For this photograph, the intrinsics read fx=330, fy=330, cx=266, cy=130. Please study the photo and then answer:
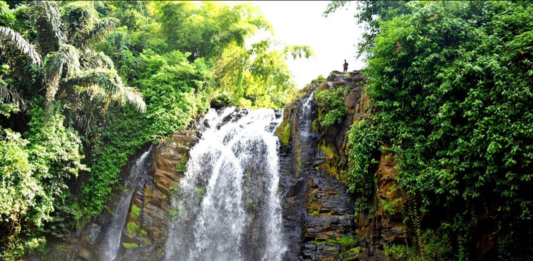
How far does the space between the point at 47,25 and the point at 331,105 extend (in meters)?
11.9

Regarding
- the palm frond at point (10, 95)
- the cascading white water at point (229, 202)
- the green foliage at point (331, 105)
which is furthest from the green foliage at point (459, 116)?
the palm frond at point (10, 95)

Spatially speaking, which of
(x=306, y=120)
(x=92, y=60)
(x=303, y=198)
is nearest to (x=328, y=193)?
(x=303, y=198)

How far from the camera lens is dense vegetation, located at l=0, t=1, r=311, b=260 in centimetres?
1171

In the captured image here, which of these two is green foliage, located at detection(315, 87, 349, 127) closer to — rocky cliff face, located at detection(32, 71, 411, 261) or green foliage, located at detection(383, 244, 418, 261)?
rocky cliff face, located at detection(32, 71, 411, 261)

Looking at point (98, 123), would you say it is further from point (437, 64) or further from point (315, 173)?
point (437, 64)

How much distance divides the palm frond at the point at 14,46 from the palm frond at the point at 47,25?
1.08m

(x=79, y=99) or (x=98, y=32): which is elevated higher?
(x=98, y=32)

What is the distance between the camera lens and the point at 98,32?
48.1ft

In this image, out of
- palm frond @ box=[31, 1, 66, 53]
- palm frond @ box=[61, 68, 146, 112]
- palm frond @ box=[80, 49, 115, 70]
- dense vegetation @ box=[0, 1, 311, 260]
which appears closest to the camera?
dense vegetation @ box=[0, 1, 311, 260]

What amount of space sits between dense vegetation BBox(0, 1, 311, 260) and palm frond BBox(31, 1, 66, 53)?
4 cm

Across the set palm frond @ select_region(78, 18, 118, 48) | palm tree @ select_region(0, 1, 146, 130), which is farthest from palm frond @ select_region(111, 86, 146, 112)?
palm frond @ select_region(78, 18, 118, 48)

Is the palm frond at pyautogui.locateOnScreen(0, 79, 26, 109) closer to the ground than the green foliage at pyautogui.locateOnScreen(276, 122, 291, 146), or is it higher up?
closer to the ground

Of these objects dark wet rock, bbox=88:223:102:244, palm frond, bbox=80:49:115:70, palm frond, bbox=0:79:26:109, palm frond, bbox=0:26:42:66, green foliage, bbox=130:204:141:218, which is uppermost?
palm frond, bbox=80:49:115:70

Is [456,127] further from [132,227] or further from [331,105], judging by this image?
[132,227]
